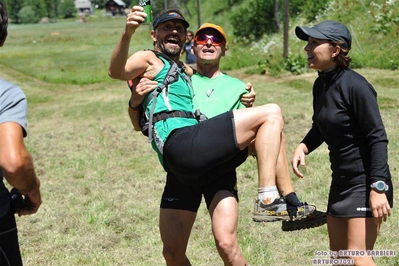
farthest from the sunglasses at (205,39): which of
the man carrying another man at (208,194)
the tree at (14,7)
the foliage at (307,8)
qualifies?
the tree at (14,7)

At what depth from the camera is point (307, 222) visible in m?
4.00

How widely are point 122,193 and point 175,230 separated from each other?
392 centimetres

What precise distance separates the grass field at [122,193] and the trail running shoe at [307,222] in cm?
148

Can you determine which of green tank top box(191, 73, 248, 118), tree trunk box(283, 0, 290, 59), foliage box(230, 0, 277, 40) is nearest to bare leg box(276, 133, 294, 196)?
green tank top box(191, 73, 248, 118)

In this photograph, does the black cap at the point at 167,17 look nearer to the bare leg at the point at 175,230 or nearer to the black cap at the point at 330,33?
the black cap at the point at 330,33

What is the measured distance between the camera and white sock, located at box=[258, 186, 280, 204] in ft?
12.3

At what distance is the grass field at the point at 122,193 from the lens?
579cm

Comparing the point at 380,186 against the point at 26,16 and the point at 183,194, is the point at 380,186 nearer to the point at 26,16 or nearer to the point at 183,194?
the point at 183,194

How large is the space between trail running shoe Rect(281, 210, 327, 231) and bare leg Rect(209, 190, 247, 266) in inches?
15.7

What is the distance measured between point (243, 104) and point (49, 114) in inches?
517

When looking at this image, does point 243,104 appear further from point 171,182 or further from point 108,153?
point 108,153

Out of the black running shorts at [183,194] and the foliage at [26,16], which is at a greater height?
the black running shorts at [183,194]

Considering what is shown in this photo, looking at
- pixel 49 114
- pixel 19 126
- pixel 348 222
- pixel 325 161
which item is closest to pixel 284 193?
pixel 348 222

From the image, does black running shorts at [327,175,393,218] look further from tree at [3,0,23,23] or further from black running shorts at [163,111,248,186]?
tree at [3,0,23,23]
